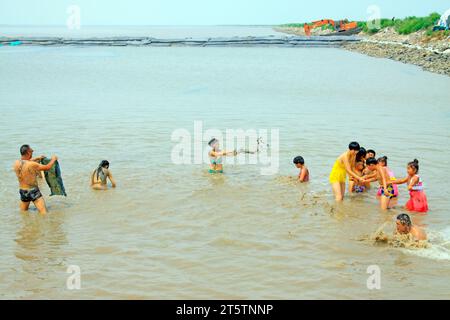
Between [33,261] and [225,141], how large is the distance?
27.0 feet

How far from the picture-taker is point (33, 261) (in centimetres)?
672

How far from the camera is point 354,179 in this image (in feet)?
31.3

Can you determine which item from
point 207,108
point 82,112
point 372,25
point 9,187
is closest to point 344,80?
point 207,108

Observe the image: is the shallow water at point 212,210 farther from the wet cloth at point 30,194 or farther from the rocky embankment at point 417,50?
the rocky embankment at point 417,50

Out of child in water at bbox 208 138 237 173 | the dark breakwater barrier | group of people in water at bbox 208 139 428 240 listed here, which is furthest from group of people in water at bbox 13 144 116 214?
the dark breakwater barrier

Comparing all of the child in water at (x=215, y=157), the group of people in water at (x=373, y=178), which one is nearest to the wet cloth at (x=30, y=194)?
the child in water at (x=215, y=157)

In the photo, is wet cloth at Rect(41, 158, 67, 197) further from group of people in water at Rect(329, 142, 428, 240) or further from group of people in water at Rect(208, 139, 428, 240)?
group of people in water at Rect(329, 142, 428, 240)

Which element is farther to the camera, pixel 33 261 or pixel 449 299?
pixel 33 261

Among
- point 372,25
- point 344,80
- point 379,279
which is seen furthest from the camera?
point 372,25

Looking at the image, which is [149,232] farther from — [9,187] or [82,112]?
[82,112]

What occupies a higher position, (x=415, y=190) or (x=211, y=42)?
(x=211, y=42)

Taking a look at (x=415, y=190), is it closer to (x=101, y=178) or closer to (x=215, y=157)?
(x=215, y=157)

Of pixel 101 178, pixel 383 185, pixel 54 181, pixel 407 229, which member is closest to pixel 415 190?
pixel 383 185

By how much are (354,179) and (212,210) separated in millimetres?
2780
